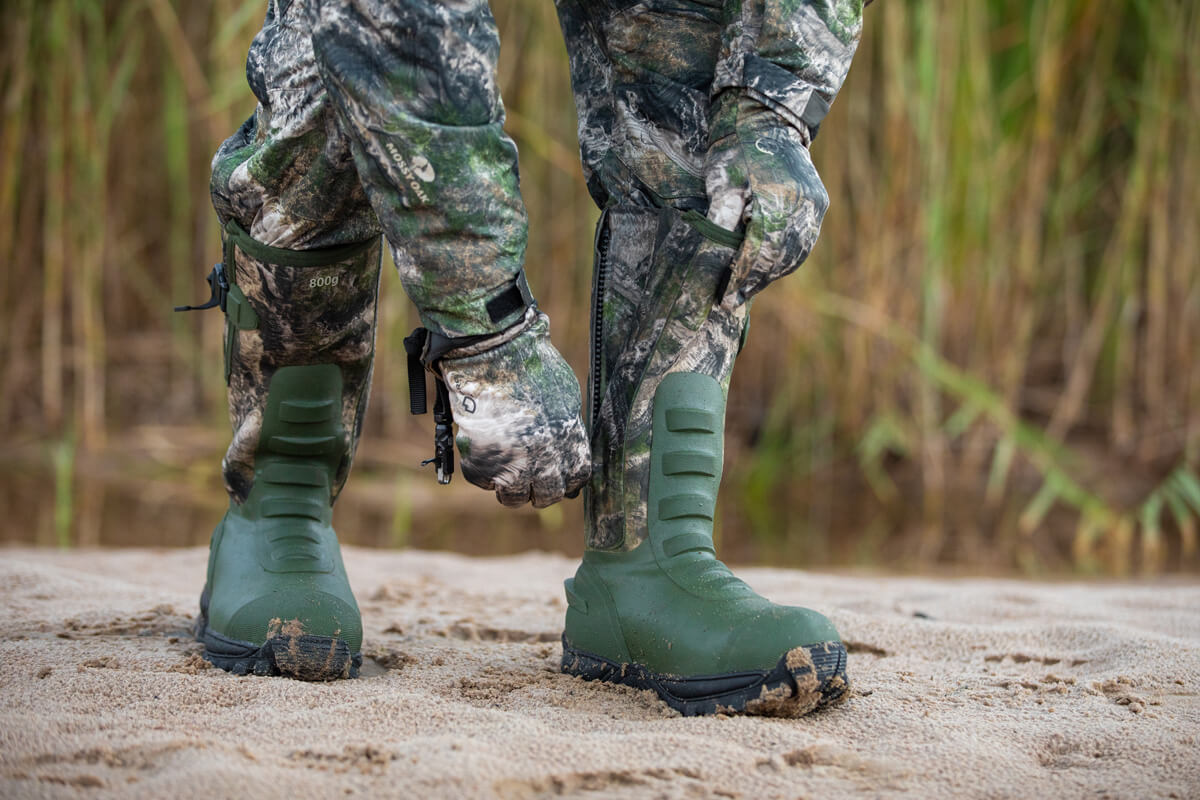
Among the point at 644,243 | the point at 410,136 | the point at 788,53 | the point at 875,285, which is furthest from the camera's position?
the point at 875,285

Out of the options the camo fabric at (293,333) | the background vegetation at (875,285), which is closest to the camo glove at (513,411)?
the camo fabric at (293,333)

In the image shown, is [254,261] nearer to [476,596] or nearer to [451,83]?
[451,83]

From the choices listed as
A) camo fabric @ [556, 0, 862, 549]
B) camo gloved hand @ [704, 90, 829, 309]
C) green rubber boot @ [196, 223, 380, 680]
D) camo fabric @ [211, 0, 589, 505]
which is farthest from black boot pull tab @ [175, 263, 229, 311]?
camo gloved hand @ [704, 90, 829, 309]

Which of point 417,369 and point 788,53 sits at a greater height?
point 788,53

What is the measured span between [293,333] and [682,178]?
0.40m

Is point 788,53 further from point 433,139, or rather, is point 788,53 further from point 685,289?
point 433,139

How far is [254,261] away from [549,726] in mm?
510

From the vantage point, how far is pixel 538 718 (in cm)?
99

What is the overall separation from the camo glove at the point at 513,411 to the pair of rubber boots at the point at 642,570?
0.12 meters

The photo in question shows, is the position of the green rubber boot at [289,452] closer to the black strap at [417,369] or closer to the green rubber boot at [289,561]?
the green rubber boot at [289,561]

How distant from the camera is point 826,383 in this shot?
112 inches

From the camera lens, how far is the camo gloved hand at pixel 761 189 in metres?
1.01

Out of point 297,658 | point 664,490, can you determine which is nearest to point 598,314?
point 664,490

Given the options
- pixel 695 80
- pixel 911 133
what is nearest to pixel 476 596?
pixel 695 80
